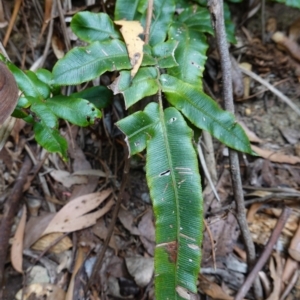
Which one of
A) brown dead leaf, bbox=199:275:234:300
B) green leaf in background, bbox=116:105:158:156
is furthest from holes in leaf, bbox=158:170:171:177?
brown dead leaf, bbox=199:275:234:300

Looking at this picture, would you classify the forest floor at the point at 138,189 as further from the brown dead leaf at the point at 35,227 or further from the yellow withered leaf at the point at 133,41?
the yellow withered leaf at the point at 133,41

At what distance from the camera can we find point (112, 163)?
1780 mm

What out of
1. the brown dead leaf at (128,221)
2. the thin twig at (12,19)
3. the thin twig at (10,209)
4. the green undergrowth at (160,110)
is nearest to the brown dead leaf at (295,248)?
the green undergrowth at (160,110)

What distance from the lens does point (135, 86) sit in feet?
4.18

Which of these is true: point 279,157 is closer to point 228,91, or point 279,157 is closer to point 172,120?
point 228,91

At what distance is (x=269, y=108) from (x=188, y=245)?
0.98 m

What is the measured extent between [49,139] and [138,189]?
622 millimetres

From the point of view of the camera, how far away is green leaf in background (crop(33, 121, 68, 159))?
1232mm

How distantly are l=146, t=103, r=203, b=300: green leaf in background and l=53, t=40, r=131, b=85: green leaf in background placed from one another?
0.93 ft

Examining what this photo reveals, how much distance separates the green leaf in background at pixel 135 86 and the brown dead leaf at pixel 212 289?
0.80 meters

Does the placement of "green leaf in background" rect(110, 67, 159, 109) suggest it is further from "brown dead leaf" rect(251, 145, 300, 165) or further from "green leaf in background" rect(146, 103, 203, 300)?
"brown dead leaf" rect(251, 145, 300, 165)

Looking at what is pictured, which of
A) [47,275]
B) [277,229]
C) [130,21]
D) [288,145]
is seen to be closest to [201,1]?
[130,21]

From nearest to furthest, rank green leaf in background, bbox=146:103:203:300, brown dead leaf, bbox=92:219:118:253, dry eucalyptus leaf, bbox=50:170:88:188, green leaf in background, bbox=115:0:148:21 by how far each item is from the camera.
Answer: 1. green leaf in background, bbox=146:103:203:300
2. green leaf in background, bbox=115:0:148:21
3. brown dead leaf, bbox=92:219:118:253
4. dry eucalyptus leaf, bbox=50:170:88:188

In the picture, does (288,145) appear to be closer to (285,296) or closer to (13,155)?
(285,296)
